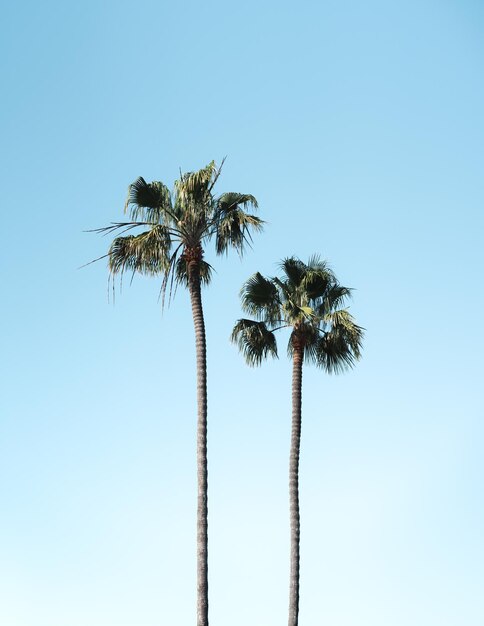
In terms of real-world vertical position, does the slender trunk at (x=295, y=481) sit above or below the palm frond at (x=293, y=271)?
below

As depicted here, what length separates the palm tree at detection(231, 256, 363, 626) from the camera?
3781 centimetres

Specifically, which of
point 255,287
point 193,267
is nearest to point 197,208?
point 193,267

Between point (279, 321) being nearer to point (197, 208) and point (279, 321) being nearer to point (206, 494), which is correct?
point (197, 208)

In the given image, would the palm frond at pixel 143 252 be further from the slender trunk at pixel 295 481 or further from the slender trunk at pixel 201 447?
the slender trunk at pixel 295 481

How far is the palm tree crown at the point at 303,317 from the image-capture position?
37.9m

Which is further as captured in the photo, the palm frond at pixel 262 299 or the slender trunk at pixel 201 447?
the palm frond at pixel 262 299

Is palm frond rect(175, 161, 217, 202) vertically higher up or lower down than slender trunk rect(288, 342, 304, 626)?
higher up

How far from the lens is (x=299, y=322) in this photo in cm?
3784

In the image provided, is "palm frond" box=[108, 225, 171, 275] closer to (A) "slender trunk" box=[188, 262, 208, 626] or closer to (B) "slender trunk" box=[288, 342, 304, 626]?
(A) "slender trunk" box=[188, 262, 208, 626]

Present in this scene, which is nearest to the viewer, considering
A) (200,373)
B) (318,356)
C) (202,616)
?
(202,616)

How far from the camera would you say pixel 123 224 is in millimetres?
35844

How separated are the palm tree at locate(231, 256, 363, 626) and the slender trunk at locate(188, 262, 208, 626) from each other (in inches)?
154

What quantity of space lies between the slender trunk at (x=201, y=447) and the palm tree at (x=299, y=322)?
12.8 feet

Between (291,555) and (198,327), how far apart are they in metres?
7.50
